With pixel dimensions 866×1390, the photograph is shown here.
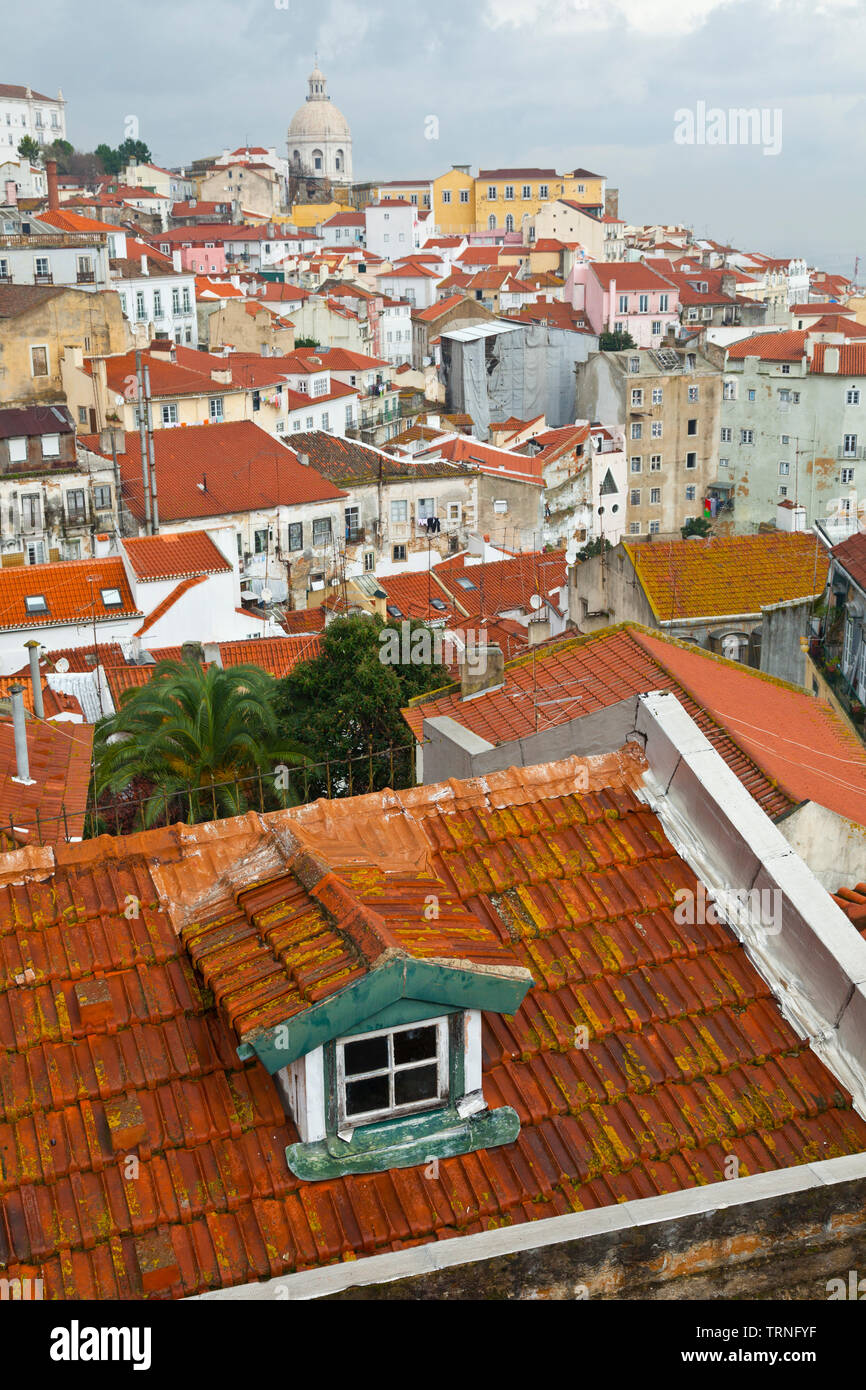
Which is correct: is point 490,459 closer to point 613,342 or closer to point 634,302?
point 613,342

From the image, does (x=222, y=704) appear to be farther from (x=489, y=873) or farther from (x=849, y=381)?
(x=849, y=381)

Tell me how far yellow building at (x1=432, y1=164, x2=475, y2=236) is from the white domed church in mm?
28460

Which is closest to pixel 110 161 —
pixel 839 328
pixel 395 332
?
pixel 395 332

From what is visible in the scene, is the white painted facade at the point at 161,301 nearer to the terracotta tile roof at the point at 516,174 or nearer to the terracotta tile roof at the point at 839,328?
the terracotta tile roof at the point at 839,328

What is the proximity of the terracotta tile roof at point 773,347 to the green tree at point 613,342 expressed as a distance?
10.8m

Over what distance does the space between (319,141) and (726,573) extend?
142m

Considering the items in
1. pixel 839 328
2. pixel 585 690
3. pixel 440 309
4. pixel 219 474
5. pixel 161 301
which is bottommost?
pixel 219 474

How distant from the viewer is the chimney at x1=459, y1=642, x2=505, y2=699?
13.8 m

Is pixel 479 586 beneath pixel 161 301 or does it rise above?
beneath

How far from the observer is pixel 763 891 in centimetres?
623

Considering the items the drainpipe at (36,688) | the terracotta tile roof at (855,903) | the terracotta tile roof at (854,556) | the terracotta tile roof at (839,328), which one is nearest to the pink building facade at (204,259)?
the terracotta tile roof at (839,328)

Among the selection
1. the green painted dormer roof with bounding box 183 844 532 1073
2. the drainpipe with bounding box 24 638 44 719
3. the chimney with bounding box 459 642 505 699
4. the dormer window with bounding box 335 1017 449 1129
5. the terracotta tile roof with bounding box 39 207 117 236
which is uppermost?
the terracotta tile roof with bounding box 39 207 117 236

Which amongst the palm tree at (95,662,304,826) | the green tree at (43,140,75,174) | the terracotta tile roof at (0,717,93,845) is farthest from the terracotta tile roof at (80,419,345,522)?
the green tree at (43,140,75,174)

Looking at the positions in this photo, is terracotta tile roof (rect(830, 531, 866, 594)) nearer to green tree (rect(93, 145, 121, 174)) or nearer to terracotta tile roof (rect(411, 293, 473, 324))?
terracotta tile roof (rect(411, 293, 473, 324))
